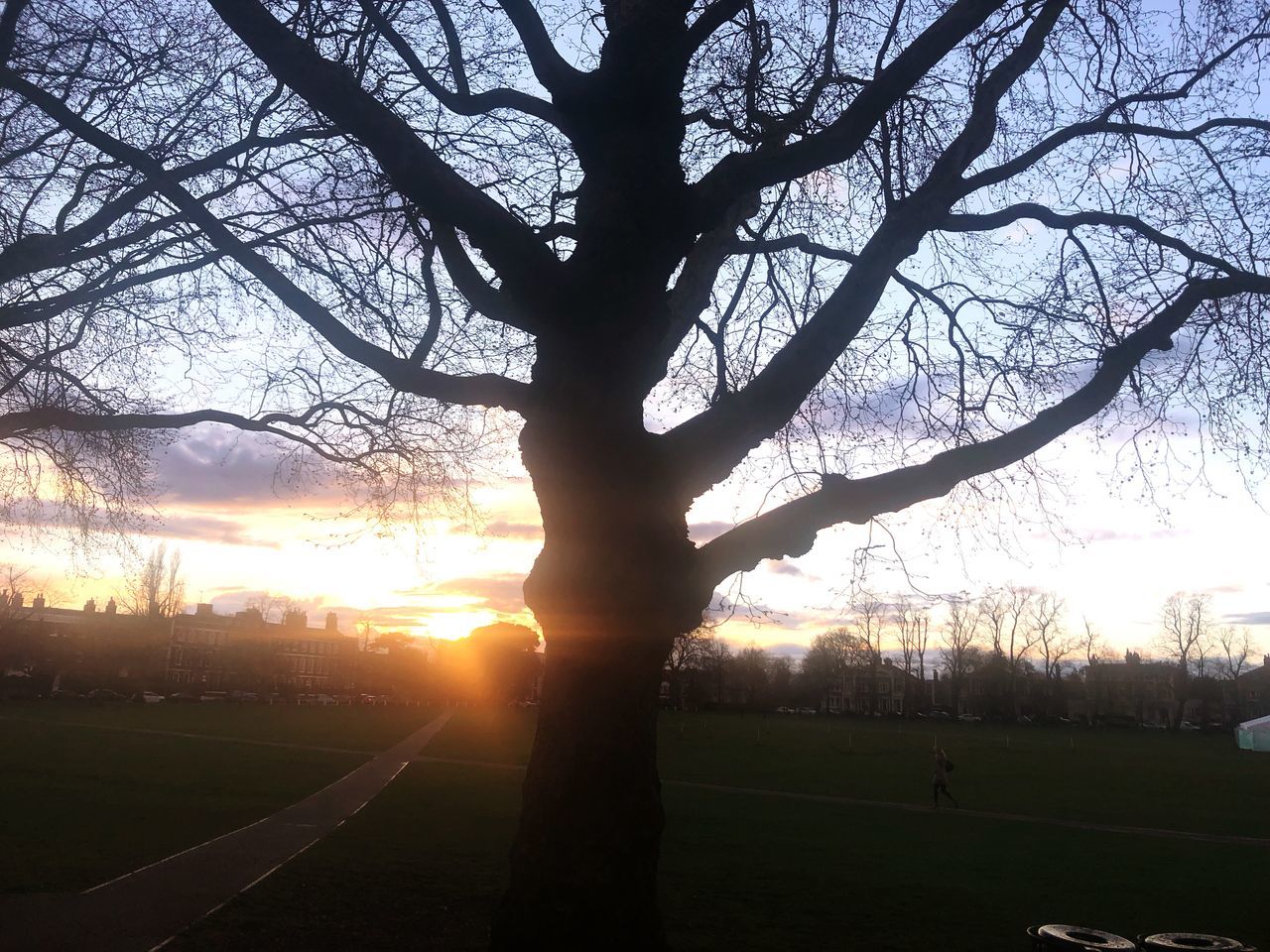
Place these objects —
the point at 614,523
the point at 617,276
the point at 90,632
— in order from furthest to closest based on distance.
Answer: the point at 90,632, the point at 617,276, the point at 614,523

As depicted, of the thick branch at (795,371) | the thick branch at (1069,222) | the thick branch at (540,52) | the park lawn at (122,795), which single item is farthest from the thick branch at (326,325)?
the park lawn at (122,795)

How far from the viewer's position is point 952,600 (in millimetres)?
6852

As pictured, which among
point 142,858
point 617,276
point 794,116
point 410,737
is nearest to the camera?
point 617,276

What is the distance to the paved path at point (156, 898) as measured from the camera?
292 inches

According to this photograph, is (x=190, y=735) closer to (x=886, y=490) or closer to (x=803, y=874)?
(x=803, y=874)

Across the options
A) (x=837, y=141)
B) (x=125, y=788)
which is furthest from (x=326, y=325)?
(x=125, y=788)

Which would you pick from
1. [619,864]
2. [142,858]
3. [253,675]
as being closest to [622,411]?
[619,864]

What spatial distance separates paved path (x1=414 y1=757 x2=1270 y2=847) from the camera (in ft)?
62.8

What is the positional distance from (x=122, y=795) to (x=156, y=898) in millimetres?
9531

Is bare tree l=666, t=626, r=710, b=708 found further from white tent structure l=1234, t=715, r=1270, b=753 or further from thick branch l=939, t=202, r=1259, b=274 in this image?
thick branch l=939, t=202, r=1259, b=274

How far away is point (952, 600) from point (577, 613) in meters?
2.95

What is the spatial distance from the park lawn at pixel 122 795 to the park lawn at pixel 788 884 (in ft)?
6.21

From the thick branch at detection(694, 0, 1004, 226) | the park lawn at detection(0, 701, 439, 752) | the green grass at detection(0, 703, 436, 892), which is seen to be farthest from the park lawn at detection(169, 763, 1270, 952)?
the park lawn at detection(0, 701, 439, 752)

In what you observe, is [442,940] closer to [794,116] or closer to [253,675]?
[794,116]
